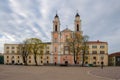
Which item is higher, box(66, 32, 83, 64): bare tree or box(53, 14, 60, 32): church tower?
box(53, 14, 60, 32): church tower

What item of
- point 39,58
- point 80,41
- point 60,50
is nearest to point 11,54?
point 39,58

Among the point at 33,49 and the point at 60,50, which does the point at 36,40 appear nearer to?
the point at 33,49

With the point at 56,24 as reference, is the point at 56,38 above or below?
below

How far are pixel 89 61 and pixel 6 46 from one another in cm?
4888

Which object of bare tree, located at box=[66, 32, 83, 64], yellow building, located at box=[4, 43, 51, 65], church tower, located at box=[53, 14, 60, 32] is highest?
church tower, located at box=[53, 14, 60, 32]

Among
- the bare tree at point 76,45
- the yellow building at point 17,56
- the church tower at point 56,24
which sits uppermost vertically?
the church tower at point 56,24

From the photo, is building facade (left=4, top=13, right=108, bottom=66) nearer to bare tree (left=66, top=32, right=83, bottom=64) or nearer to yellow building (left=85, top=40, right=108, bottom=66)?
yellow building (left=85, top=40, right=108, bottom=66)
